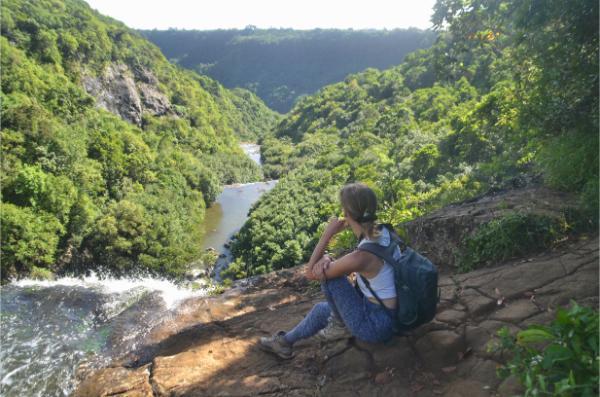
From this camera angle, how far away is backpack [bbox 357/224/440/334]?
12.1 feet

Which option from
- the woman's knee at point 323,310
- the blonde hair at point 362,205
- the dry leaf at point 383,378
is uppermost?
the blonde hair at point 362,205

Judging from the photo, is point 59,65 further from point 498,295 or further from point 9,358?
point 498,295

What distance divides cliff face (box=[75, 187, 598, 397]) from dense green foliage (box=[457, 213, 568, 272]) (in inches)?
9.8

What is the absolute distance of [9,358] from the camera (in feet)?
27.5

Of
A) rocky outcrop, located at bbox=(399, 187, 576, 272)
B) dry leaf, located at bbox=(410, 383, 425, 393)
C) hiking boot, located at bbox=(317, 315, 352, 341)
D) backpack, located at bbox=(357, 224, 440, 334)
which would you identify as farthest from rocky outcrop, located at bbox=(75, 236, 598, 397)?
rocky outcrop, located at bbox=(399, 187, 576, 272)

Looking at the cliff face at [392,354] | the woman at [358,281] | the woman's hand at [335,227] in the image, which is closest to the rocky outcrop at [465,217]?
the cliff face at [392,354]

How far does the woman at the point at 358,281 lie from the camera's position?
3.75 m

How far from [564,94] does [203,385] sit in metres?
6.59

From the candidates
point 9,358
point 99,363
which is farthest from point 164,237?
point 99,363

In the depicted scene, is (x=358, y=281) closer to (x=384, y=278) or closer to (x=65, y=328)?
(x=384, y=278)

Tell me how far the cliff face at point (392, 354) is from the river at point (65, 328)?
907 mm

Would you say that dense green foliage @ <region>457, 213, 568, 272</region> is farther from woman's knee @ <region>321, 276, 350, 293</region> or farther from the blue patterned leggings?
woman's knee @ <region>321, 276, 350, 293</region>

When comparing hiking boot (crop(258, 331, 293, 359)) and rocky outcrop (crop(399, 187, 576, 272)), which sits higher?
rocky outcrop (crop(399, 187, 576, 272))

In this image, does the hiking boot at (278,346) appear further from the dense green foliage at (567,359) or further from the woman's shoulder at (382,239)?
the dense green foliage at (567,359)
